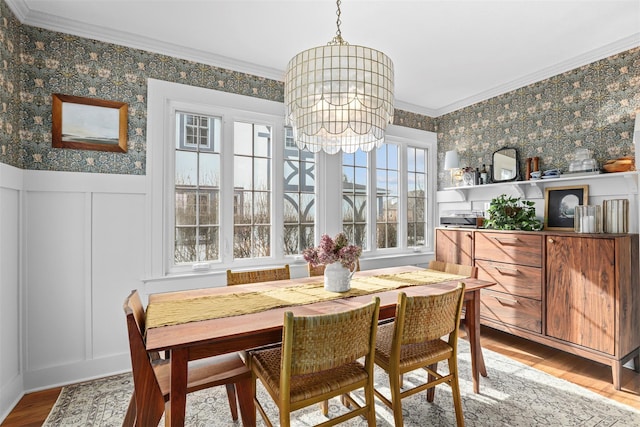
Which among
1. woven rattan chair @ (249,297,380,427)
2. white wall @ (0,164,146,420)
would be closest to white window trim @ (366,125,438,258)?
woven rattan chair @ (249,297,380,427)

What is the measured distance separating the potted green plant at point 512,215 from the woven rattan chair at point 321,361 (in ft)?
7.68

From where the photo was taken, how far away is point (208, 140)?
310cm

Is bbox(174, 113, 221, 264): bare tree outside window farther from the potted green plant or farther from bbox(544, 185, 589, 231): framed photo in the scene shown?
bbox(544, 185, 589, 231): framed photo

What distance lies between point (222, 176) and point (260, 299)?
150cm

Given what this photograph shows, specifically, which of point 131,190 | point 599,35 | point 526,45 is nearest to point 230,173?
point 131,190

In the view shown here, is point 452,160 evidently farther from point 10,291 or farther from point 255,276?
point 10,291

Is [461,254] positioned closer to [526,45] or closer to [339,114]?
[526,45]

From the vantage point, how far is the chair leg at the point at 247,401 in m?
1.77

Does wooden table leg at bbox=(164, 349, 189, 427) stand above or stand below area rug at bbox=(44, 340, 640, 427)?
above

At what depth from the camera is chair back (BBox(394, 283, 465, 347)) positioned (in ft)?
5.79

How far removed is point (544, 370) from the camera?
274 cm

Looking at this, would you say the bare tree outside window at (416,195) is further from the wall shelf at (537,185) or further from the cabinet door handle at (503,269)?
the cabinet door handle at (503,269)

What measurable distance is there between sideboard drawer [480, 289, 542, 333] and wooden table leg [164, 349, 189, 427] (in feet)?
9.63

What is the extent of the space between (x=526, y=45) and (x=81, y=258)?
4056 millimetres
